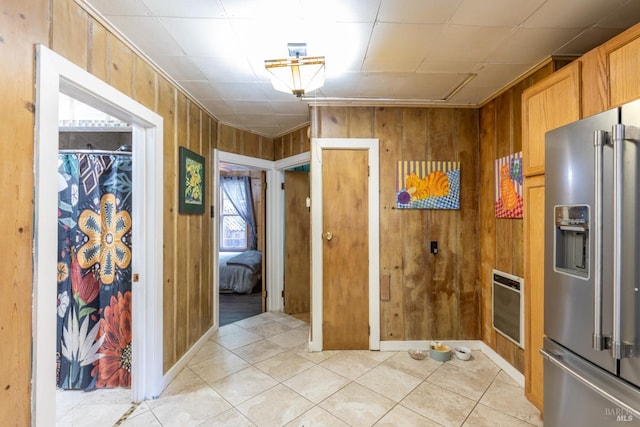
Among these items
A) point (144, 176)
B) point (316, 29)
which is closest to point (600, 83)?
point (316, 29)

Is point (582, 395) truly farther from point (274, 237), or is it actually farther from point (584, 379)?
point (274, 237)

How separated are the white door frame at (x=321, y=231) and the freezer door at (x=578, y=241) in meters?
1.39

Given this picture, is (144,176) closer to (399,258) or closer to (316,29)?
(316,29)

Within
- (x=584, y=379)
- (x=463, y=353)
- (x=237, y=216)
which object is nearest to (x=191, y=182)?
(x=584, y=379)

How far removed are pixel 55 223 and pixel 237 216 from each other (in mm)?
5717

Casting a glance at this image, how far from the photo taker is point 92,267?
2.00 meters

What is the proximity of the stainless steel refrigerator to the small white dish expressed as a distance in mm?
1128

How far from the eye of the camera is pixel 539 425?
1.69m

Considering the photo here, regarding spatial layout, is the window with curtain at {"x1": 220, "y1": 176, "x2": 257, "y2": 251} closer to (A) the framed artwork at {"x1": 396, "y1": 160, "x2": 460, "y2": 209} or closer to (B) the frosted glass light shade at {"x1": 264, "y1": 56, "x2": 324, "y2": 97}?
(A) the framed artwork at {"x1": 396, "y1": 160, "x2": 460, "y2": 209}

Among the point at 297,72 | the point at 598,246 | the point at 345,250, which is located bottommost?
the point at 345,250

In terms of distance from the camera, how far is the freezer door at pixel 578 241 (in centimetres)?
109

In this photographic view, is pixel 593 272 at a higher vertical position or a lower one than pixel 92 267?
higher

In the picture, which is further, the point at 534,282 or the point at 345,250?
the point at 345,250

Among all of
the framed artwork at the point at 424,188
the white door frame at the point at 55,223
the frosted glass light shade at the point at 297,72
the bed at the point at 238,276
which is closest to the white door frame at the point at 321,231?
the framed artwork at the point at 424,188
